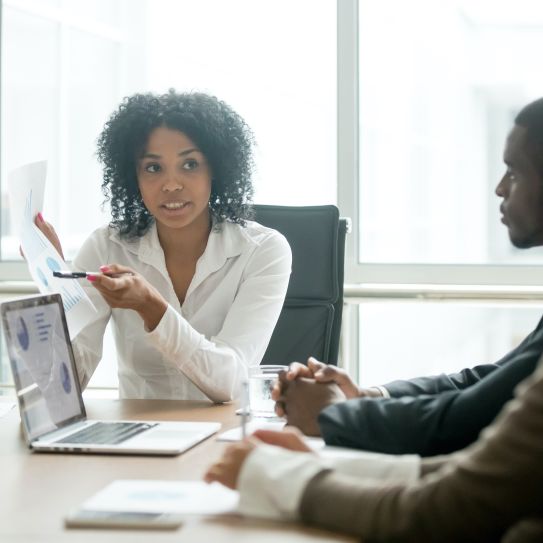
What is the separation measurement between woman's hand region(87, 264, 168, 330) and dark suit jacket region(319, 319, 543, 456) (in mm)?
577

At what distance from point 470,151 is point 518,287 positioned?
592mm

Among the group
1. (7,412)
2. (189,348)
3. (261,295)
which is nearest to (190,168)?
(261,295)

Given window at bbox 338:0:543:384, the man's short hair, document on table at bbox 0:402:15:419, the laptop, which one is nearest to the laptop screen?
the laptop

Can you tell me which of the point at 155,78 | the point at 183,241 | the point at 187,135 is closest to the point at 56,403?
the point at 183,241

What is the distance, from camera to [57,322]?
1.74m

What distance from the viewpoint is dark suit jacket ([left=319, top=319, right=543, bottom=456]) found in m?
1.48

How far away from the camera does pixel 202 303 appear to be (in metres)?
2.40

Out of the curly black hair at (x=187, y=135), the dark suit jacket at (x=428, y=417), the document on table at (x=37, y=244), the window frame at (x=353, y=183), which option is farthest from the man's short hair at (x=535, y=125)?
the window frame at (x=353, y=183)

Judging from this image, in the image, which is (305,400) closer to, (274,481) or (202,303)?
(274,481)

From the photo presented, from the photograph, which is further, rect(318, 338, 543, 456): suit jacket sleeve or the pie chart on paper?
the pie chart on paper

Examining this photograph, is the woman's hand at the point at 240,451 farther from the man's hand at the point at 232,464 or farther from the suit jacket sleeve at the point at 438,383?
the suit jacket sleeve at the point at 438,383

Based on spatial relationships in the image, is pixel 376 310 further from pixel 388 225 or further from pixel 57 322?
pixel 57 322

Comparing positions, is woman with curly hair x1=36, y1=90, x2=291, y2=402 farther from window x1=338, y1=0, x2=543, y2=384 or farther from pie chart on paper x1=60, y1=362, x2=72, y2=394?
window x1=338, y1=0, x2=543, y2=384

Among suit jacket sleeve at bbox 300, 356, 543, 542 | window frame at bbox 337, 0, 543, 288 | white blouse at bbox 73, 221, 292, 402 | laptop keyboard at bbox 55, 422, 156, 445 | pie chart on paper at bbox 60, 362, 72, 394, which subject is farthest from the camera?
window frame at bbox 337, 0, 543, 288
